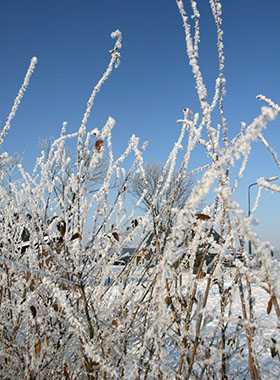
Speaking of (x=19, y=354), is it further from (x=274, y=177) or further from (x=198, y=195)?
(x=274, y=177)

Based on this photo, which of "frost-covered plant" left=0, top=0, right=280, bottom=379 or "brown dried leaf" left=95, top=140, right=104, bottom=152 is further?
"brown dried leaf" left=95, top=140, right=104, bottom=152

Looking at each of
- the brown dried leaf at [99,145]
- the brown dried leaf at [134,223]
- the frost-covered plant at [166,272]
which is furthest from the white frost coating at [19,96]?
the brown dried leaf at [134,223]

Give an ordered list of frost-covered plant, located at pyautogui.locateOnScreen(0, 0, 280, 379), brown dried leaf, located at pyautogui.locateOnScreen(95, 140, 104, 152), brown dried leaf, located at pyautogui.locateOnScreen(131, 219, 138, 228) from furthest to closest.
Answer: brown dried leaf, located at pyautogui.locateOnScreen(131, 219, 138, 228), brown dried leaf, located at pyautogui.locateOnScreen(95, 140, 104, 152), frost-covered plant, located at pyautogui.locateOnScreen(0, 0, 280, 379)

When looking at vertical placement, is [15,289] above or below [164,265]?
below

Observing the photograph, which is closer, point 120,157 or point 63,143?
point 120,157

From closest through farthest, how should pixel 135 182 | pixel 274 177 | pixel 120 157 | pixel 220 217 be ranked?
pixel 220 217 → pixel 274 177 → pixel 120 157 → pixel 135 182

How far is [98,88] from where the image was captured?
118 centimetres

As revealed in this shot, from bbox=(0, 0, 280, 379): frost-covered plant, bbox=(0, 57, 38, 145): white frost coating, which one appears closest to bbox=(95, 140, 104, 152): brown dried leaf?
bbox=(0, 0, 280, 379): frost-covered plant

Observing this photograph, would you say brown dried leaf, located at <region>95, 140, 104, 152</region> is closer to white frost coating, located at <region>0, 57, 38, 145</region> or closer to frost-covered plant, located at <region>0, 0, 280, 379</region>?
frost-covered plant, located at <region>0, 0, 280, 379</region>

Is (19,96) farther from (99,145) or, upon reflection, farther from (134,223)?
(134,223)

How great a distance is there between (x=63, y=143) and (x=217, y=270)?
3.43 feet

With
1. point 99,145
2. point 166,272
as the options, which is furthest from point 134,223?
point 166,272

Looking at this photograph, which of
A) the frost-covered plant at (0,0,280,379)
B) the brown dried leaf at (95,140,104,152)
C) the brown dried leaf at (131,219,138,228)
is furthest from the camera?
the brown dried leaf at (131,219,138,228)

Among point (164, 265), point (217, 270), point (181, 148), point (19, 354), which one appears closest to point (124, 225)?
point (181, 148)
